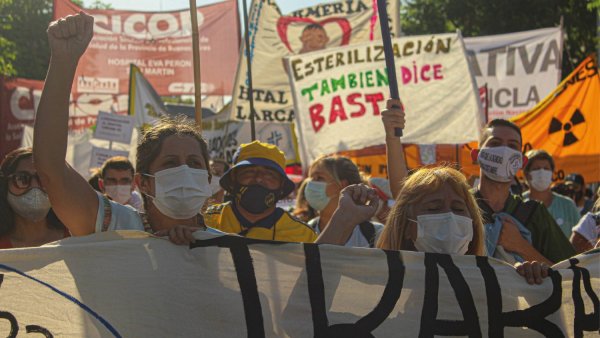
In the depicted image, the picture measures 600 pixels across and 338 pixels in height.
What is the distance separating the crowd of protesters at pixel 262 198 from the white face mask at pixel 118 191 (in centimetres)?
129

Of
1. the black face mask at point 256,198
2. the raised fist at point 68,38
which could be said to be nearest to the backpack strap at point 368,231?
the black face mask at point 256,198

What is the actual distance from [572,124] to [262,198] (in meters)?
4.75

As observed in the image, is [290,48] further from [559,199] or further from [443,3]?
[443,3]

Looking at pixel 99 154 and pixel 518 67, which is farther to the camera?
pixel 518 67

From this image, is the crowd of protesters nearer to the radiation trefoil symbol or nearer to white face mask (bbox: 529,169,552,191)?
white face mask (bbox: 529,169,552,191)

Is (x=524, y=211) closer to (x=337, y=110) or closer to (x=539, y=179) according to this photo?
(x=539, y=179)

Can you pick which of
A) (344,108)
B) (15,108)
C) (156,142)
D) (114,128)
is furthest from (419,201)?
(15,108)

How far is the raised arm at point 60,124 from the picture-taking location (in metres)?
2.35

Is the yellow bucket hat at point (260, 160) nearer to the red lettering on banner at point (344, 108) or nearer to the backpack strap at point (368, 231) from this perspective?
the backpack strap at point (368, 231)

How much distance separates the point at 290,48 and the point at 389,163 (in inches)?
283

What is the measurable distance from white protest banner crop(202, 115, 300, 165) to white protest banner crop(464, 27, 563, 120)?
3345 millimetres

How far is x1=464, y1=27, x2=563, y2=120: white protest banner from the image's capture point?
37.6 ft

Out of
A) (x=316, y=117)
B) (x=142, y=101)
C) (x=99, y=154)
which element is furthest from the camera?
(x=142, y=101)

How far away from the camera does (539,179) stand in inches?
226
